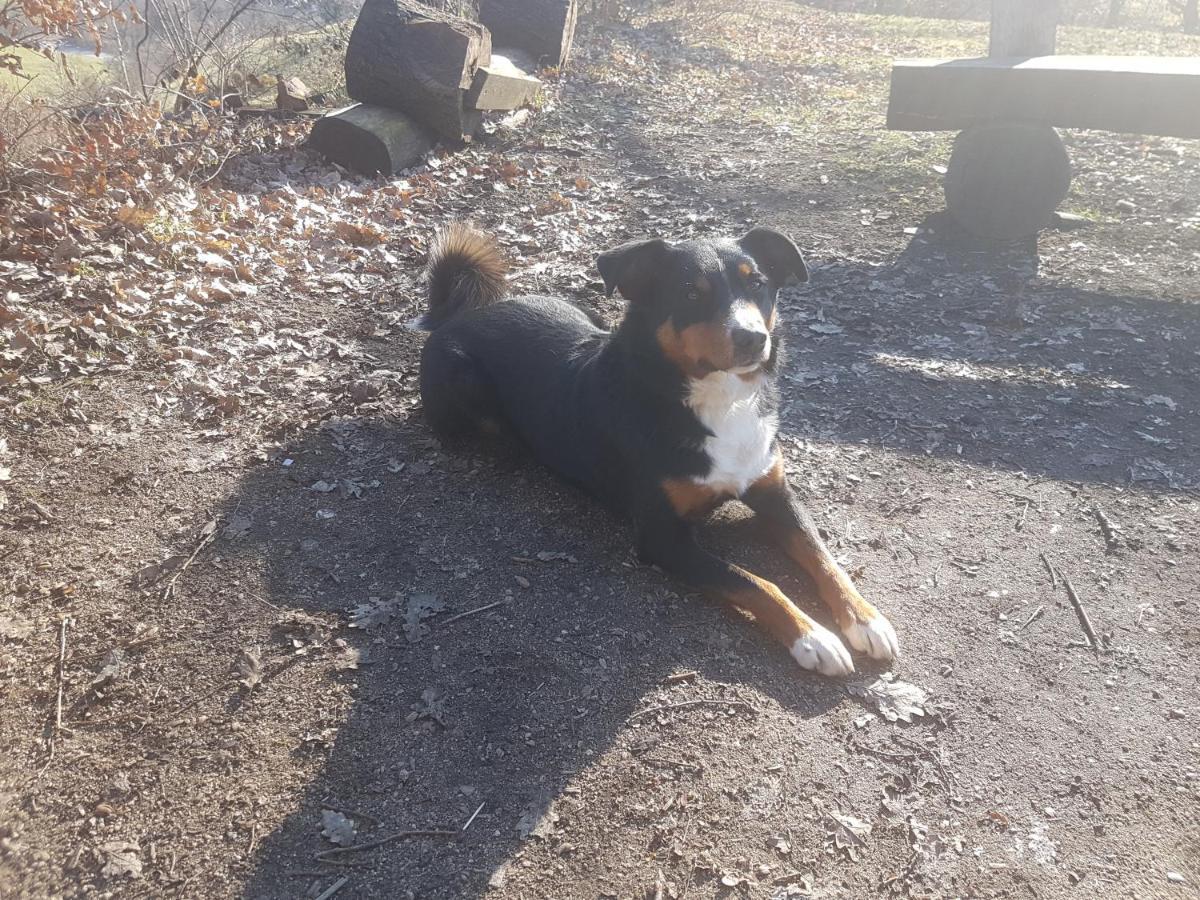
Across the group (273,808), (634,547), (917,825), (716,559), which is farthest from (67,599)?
(917,825)

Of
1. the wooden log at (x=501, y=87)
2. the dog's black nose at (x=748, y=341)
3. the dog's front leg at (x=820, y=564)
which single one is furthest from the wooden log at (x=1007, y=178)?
the wooden log at (x=501, y=87)

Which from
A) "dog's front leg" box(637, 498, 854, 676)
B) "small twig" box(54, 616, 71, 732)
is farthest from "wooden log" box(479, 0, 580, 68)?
"small twig" box(54, 616, 71, 732)

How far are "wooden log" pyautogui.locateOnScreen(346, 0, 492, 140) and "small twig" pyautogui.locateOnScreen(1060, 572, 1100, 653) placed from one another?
7.28 m

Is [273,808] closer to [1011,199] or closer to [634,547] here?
[634,547]

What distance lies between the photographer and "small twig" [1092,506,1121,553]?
399 cm

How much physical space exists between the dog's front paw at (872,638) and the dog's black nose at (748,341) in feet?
3.93

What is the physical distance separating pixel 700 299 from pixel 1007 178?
15.7 ft

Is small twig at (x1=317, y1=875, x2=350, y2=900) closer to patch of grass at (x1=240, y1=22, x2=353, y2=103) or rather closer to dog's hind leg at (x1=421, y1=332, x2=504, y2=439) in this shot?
dog's hind leg at (x1=421, y1=332, x2=504, y2=439)

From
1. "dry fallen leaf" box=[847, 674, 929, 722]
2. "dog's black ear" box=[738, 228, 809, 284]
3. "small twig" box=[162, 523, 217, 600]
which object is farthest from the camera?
"dog's black ear" box=[738, 228, 809, 284]

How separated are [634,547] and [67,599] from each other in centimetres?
255

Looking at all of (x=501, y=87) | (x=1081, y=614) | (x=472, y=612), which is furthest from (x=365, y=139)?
(x=1081, y=614)

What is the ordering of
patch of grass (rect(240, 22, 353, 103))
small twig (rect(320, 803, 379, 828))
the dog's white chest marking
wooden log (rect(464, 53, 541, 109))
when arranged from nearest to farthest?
small twig (rect(320, 803, 379, 828)) < the dog's white chest marking < wooden log (rect(464, 53, 541, 109)) < patch of grass (rect(240, 22, 353, 103))

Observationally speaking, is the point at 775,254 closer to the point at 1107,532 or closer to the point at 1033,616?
the point at 1033,616

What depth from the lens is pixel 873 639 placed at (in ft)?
11.0
